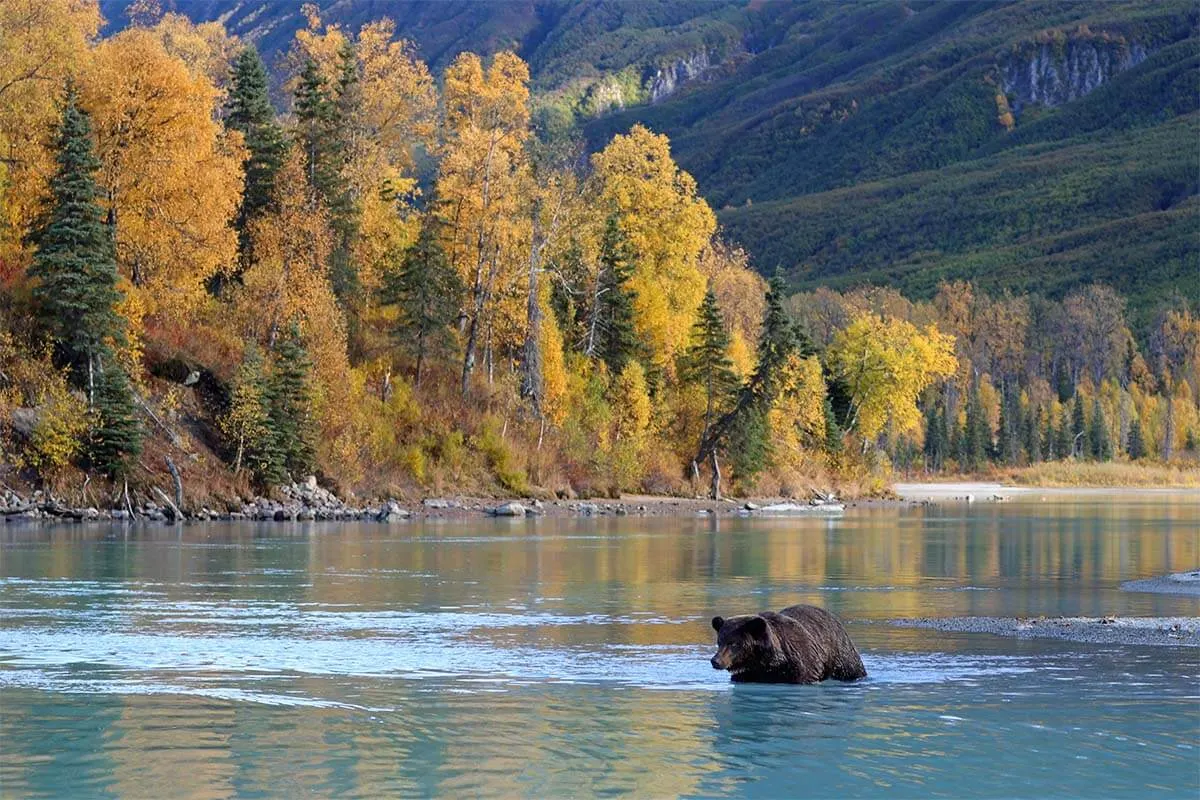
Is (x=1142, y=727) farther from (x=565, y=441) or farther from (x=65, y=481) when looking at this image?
(x=565, y=441)

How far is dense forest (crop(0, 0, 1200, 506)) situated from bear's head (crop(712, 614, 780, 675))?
41988 millimetres

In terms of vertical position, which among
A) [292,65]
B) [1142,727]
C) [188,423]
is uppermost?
[292,65]

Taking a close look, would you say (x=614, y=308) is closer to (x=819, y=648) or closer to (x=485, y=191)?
(x=485, y=191)

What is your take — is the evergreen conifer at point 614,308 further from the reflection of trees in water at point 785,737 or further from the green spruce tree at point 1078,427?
the green spruce tree at point 1078,427

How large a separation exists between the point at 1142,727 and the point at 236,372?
5227cm

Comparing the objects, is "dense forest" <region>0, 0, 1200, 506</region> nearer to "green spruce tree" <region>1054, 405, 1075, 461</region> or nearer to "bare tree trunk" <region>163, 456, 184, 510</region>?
"bare tree trunk" <region>163, 456, 184, 510</region>

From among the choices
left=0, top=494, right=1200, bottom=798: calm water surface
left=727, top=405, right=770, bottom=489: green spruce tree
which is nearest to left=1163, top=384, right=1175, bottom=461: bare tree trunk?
left=727, top=405, right=770, bottom=489: green spruce tree

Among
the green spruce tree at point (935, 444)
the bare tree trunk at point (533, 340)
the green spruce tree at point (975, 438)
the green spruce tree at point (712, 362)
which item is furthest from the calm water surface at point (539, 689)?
the green spruce tree at point (975, 438)

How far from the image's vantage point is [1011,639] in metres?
25.3

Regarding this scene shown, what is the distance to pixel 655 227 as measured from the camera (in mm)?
87250

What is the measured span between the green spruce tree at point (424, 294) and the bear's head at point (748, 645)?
178 feet

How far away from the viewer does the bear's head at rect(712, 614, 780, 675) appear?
19.9 metres

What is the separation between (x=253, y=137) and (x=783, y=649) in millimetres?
60771

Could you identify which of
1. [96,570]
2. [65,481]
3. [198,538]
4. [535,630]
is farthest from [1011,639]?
[65,481]
